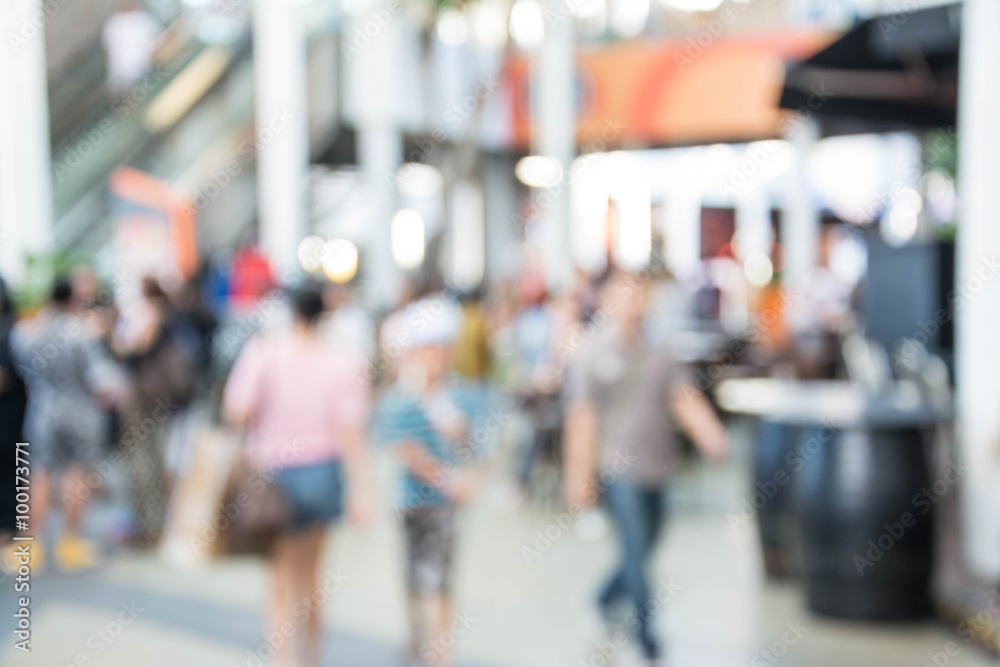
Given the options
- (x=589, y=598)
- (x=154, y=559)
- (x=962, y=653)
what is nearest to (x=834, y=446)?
(x=962, y=653)

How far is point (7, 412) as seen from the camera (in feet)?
17.0

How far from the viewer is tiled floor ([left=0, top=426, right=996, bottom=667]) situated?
14.6 feet

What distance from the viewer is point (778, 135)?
1661 cm

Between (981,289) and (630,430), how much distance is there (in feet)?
6.46

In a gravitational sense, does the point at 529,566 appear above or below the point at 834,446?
below

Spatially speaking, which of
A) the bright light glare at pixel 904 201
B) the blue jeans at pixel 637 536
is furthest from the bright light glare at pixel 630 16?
the blue jeans at pixel 637 536

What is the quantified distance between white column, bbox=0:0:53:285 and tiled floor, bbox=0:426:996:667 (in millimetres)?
3575

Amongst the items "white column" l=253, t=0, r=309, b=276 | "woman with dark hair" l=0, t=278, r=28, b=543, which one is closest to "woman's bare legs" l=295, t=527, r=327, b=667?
"woman with dark hair" l=0, t=278, r=28, b=543

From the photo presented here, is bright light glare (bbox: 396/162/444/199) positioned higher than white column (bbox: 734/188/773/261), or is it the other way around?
bright light glare (bbox: 396/162/444/199)

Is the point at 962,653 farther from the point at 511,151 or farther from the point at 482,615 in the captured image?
the point at 511,151

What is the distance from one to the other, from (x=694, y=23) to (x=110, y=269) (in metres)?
11.7

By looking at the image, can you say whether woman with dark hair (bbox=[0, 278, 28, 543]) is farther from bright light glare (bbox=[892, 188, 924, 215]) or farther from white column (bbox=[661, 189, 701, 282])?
bright light glare (bbox=[892, 188, 924, 215])

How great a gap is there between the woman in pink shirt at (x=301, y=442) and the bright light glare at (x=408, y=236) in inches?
576

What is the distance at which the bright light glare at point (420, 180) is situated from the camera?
60.8ft
